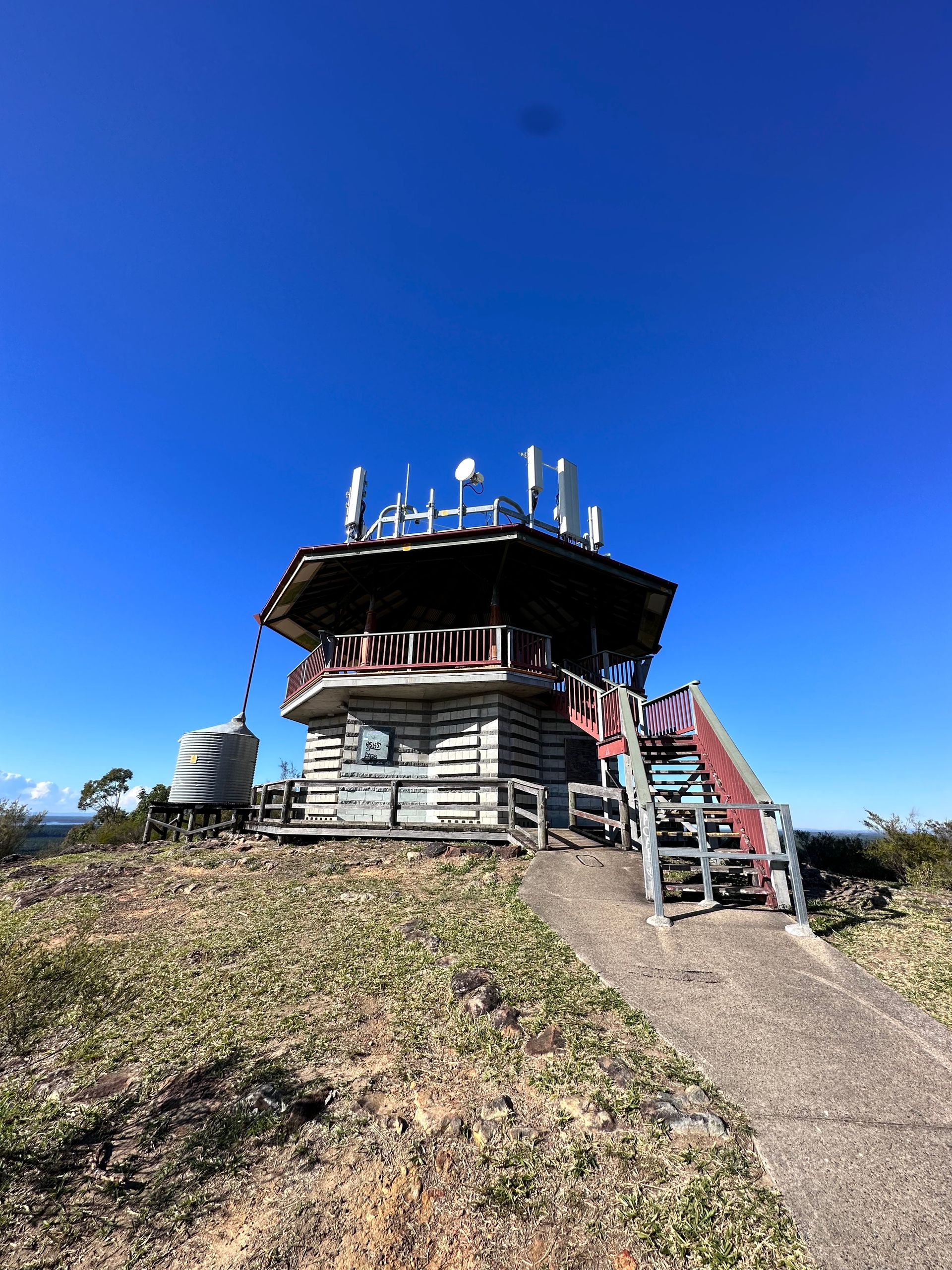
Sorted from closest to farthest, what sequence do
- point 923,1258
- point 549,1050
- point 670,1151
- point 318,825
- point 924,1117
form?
point 923,1258
point 670,1151
point 924,1117
point 549,1050
point 318,825

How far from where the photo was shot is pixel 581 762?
16406 mm

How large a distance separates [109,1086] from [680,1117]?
13.5ft

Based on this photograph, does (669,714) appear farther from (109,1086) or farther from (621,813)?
(109,1086)

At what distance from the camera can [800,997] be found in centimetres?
491

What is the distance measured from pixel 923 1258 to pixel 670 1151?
111cm

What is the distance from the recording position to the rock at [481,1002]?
4656 millimetres

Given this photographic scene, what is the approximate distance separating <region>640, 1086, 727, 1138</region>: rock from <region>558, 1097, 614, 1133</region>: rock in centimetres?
25

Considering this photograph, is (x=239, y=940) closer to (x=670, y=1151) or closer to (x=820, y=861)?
(x=670, y=1151)

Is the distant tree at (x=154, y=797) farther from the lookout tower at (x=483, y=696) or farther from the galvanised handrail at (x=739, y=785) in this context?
the galvanised handrail at (x=739, y=785)

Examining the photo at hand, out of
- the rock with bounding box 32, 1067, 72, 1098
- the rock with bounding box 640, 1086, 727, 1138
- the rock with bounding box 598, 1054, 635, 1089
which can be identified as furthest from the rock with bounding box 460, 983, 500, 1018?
the rock with bounding box 32, 1067, 72, 1098

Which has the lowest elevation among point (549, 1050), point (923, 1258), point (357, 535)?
point (923, 1258)

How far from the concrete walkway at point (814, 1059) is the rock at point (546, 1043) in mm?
824

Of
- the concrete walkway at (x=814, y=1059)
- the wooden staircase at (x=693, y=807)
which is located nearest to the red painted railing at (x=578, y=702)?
the wooden staircase at (x=693, y=807)

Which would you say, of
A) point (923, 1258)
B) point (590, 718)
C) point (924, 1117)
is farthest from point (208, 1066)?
point (590, 718)
